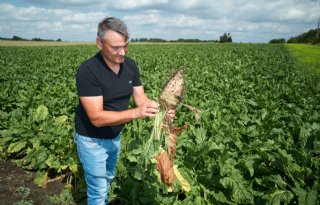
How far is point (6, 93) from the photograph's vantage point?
29.4ft

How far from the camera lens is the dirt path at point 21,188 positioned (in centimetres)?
500

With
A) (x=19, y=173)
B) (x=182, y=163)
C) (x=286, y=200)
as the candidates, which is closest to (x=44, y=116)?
(x=19, y=173)

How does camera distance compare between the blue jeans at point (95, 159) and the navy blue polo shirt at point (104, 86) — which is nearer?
the navy blue polo shirt at point (104, 86)

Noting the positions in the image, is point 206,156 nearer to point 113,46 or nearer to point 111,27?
point 113,46

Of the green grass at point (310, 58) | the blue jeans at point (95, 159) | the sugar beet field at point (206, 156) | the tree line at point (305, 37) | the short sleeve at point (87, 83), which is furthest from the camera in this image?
the tree line at point (305, 37)

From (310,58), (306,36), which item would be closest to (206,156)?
(310,58)

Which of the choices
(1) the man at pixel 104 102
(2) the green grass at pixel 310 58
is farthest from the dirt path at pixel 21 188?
(2) the green grass at pixel 310 58

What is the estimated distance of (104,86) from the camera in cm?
328

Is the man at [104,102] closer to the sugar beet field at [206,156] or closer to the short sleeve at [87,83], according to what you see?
the short sleeve at [87,83]

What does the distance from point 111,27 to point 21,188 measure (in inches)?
136

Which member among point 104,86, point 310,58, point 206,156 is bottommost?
point 310,58

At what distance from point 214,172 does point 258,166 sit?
0.56 metres

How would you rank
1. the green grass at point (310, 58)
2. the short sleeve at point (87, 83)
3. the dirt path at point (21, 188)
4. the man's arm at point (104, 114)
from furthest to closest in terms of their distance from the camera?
the green grass at point (310, 58), the dirt path at point (21, 188), the short sleeve at point (87, 83), the man's arm at point (104, 114)

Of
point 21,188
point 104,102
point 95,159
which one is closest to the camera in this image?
point 104,102
